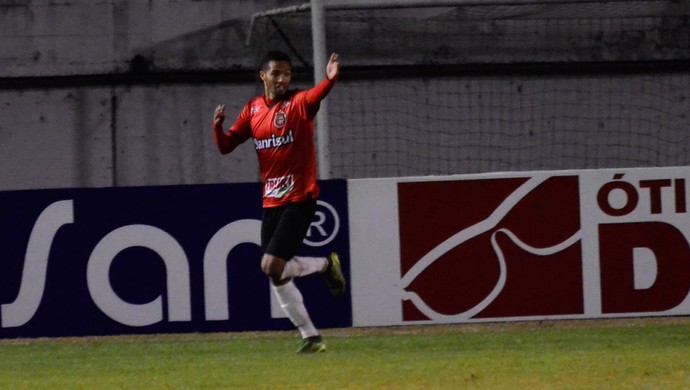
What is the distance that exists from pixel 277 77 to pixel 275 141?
41 centimetres

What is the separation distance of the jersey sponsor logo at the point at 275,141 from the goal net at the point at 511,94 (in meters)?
5.19

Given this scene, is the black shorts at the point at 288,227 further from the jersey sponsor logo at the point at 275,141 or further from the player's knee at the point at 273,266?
the jersey sponsor logo at the point at 275,141

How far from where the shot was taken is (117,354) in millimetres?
8914

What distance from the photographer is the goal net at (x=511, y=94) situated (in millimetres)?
13742

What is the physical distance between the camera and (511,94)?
14.0 metres

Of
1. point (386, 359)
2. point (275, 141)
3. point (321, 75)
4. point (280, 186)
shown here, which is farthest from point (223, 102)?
point (386, 359)

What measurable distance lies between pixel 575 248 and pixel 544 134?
13.5 ft

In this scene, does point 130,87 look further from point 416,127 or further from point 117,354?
point 117,354

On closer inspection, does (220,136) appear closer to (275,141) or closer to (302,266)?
(275,141)

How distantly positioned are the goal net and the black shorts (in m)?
5.34

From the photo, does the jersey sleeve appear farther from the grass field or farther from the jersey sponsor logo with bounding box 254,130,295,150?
the grass field

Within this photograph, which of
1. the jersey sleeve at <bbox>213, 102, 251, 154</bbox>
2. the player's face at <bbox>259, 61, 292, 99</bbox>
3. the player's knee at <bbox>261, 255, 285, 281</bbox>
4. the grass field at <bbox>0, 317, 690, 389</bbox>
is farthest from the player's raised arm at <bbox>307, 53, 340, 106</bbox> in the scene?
the grass field at <bbox>0, 317, 690, 389</bbox>

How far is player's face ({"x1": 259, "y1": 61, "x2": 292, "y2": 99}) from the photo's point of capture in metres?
8.25

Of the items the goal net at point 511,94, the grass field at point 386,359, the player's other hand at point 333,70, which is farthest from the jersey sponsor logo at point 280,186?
the goal net at point 511,94
